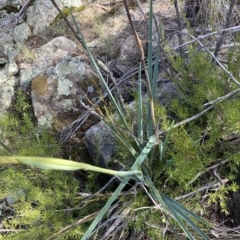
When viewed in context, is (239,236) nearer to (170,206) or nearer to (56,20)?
(170,206)

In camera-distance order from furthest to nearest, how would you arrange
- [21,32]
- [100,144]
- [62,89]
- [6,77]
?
[21,32] < [6,77] < [62,89] < [100,144]

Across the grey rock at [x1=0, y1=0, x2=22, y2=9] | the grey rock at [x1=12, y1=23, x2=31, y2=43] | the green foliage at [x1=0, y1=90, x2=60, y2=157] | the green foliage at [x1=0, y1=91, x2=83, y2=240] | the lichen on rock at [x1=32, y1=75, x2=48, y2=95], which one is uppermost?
the grey rock at [x1=0, y1=0, x2=22, y2=9]

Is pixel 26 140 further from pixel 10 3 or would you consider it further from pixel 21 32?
pixel 10 3

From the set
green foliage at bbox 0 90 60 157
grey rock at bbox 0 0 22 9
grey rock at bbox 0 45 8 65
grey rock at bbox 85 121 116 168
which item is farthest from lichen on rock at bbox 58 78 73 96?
grey rock at bbox 0 0 22 9

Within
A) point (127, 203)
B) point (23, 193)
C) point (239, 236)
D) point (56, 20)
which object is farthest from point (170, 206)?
point (56, 20)

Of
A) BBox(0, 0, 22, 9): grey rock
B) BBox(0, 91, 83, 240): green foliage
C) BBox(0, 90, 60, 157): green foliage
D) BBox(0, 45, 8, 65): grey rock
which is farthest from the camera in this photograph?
BBox(0, 0, 22, 9): grey rock

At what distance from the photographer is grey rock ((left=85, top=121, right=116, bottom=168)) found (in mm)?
1805

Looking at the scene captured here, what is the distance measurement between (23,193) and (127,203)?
0.56 meters

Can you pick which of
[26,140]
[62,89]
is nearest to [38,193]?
[26,140]

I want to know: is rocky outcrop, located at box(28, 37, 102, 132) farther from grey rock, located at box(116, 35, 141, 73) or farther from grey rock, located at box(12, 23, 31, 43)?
grey rock, located at box(12, 23, 31, 43)

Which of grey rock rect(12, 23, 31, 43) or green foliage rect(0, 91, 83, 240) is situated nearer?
green foliage rect(0, 91, 83, 240)

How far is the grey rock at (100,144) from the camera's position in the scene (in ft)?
5.92

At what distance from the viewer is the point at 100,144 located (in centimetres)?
185

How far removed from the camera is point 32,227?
164cm
